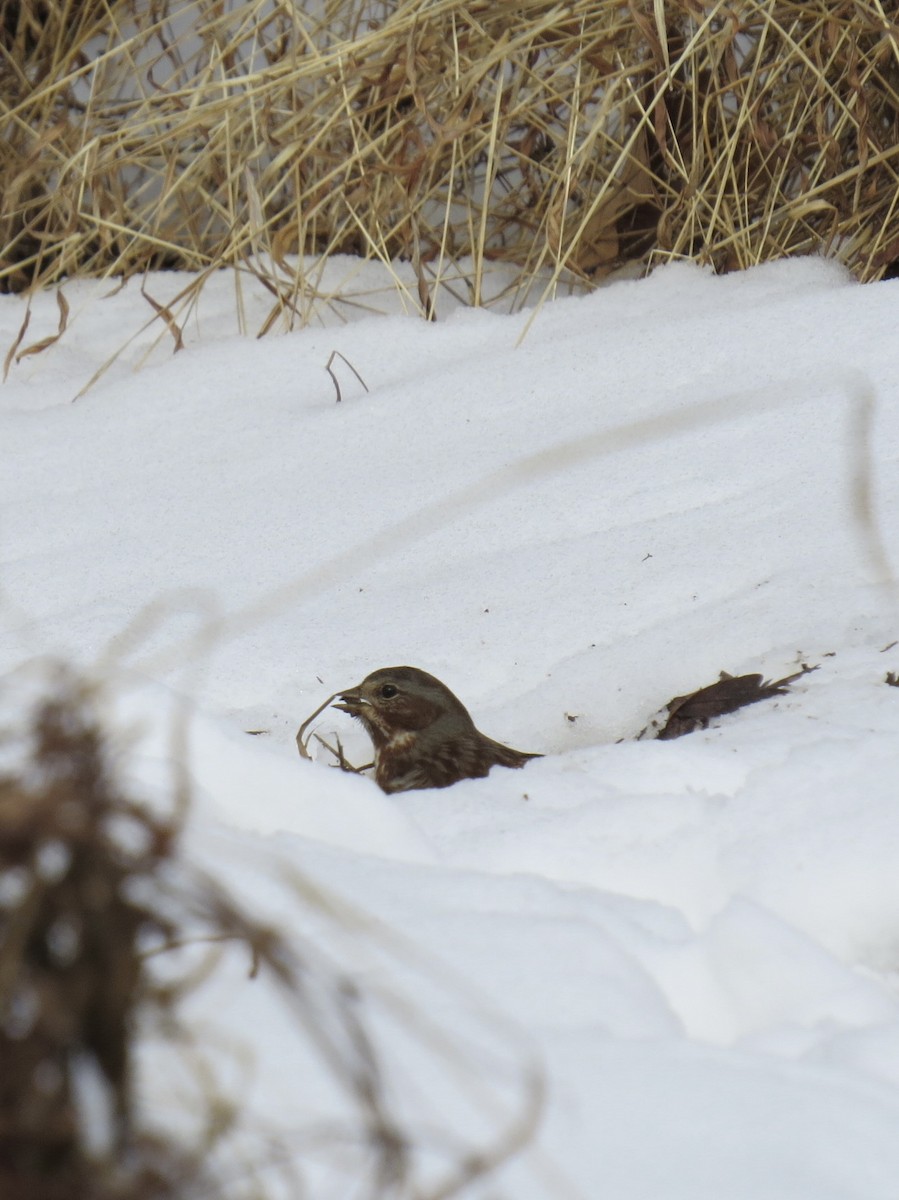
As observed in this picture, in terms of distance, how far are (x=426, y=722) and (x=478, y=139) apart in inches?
83.2

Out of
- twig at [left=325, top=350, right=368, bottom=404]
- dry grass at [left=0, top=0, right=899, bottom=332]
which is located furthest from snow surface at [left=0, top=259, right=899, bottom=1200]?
dry grass at [left=0, top=0, right=899, bottom=332]

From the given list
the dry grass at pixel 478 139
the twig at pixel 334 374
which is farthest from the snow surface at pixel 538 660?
the dry grass at pixel 478 139

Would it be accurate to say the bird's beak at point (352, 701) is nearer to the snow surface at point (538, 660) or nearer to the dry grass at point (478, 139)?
the snow surface at point (538, 660)

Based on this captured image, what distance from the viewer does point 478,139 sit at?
4285 mm

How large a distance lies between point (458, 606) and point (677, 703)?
0.56 meters

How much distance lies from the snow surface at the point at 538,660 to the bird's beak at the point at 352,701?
4.0 inches

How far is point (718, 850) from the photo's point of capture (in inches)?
75.3

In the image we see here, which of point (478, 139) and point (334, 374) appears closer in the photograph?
point (334, 374)

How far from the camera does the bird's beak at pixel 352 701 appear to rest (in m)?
2.85

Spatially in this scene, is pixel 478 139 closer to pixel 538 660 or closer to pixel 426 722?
pixel 538 660

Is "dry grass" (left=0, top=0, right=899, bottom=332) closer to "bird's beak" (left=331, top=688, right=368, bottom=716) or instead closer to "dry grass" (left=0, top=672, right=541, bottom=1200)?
"bird's beak" (left=331, top=688, right=368, bottom=716)

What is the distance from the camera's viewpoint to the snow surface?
1277mm

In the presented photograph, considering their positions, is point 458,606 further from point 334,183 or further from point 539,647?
point 334,183

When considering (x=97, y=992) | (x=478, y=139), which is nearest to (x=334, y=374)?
(x=478, y=139)
